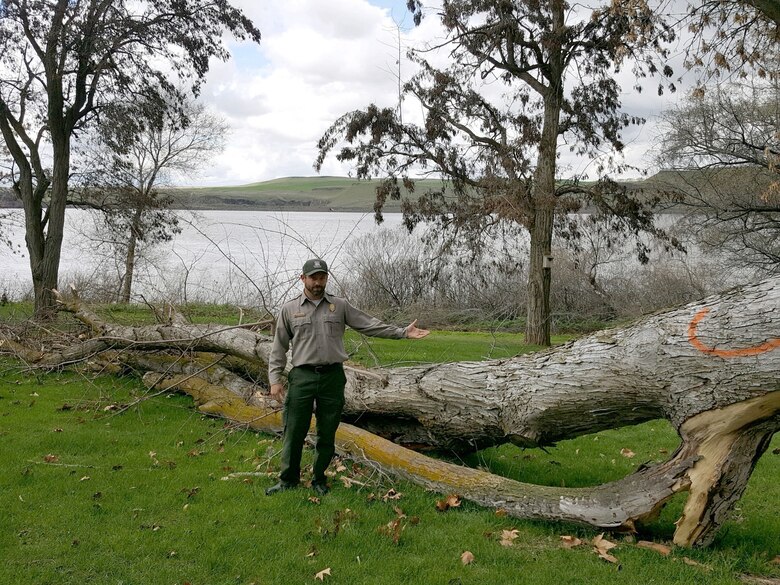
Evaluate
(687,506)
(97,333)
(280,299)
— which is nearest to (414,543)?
(687,506)

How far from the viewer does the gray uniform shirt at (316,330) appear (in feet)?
19.7

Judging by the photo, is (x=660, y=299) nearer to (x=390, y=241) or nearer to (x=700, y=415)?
(x=390, y=241)

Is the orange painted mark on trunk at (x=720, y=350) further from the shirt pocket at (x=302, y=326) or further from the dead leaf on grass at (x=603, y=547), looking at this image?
the shirt pocket at (x=302, y=326)

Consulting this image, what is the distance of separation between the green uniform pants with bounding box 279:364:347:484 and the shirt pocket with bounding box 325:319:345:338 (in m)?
0.31

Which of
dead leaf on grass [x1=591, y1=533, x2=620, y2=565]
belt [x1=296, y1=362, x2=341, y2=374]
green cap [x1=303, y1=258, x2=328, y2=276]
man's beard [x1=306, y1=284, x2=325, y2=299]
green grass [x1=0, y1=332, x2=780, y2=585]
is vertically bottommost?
green grass [x1=0, y1=332, x2=780, y2=585]

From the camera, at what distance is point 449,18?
55.2 ft

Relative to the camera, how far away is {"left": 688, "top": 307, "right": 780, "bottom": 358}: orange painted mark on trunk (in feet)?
14.6

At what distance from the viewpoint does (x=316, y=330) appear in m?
6.02

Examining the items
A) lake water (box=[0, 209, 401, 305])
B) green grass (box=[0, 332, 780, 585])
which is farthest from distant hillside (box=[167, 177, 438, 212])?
green grass (box=[0, 332, 780, 585])

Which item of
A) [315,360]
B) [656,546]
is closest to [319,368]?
[315,360]

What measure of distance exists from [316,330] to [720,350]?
330 centimetres

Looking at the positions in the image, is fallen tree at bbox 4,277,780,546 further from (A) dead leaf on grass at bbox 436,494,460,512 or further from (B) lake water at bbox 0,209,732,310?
(B) lake water at bbox 0,209,732,310

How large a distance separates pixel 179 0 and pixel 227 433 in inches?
497

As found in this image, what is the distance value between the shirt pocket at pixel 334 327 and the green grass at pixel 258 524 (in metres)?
1.47
